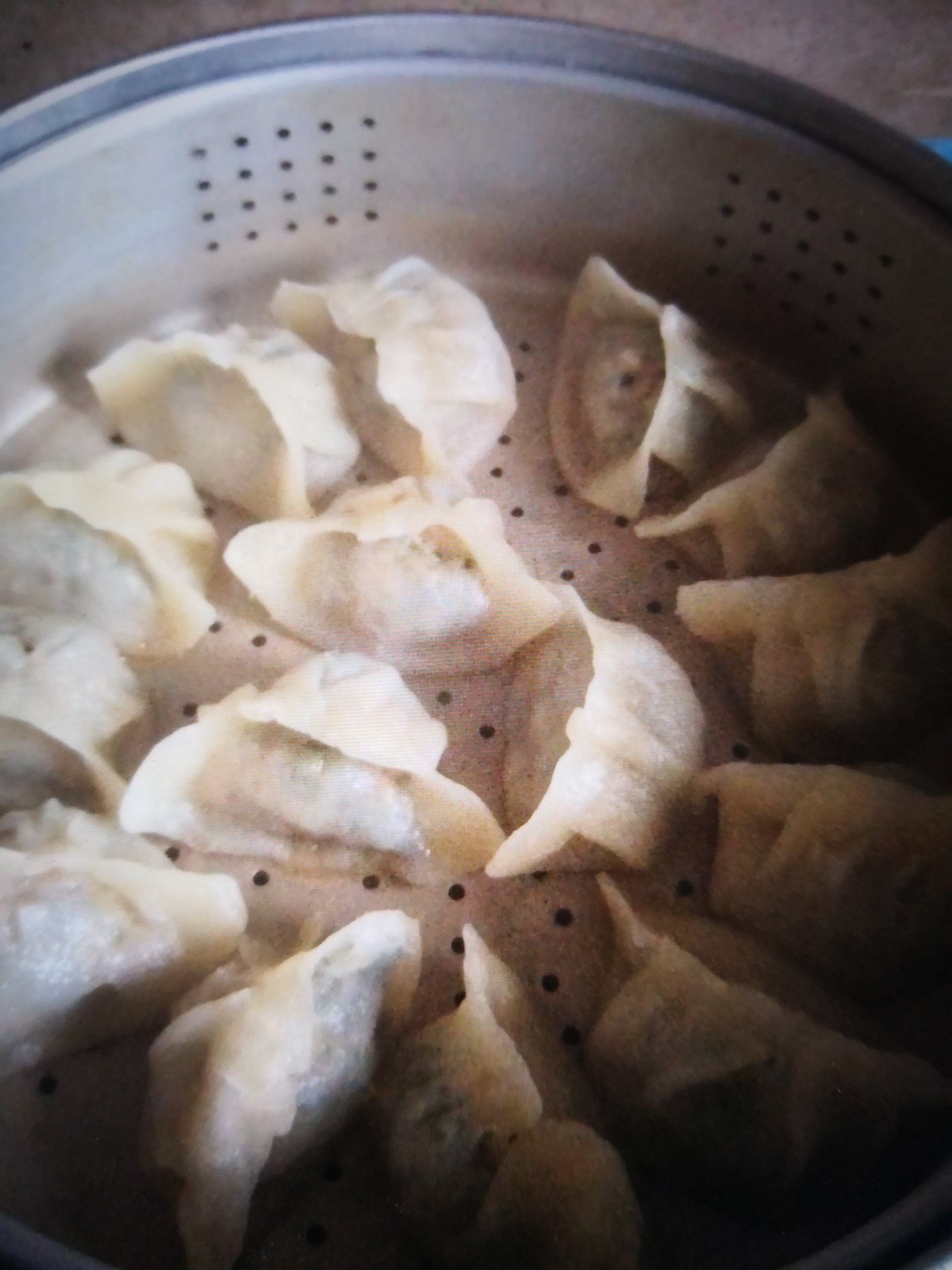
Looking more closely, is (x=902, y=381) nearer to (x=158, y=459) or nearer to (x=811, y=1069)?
(x=811, y=1069)

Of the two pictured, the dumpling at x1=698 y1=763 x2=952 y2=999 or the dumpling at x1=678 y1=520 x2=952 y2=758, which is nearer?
the dumpling at x1=698 y1=763 x2=952 y2=999

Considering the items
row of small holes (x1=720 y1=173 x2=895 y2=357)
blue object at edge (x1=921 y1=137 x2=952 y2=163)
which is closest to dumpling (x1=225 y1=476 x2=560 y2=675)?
row of small holes (x1=720 y1=173 x2=895 y2=357)

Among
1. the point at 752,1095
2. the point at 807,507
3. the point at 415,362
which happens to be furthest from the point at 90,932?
the point at 807,507

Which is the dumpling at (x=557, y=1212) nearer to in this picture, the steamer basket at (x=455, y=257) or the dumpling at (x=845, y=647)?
the steamer basket at (x=455, y=257)

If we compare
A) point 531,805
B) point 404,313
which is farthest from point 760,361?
point 531,805

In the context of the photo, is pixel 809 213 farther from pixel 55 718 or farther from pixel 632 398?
pixel 55 718

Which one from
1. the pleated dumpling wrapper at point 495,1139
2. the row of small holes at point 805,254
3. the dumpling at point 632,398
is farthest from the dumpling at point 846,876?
the row of small holes at point 805,254

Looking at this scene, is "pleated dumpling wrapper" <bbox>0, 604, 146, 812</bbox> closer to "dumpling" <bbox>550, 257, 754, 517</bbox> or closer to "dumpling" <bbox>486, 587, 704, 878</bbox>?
"dumpling" <bbox>486, 587, 704, 878</bbox>
